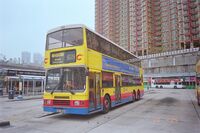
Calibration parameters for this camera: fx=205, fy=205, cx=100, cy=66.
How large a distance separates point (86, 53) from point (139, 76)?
12067 mm

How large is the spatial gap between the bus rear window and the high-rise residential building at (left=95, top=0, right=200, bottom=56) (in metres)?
70.2

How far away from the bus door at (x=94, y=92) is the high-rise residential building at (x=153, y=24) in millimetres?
69370

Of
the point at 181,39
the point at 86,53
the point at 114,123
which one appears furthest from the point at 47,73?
the point at 181,39

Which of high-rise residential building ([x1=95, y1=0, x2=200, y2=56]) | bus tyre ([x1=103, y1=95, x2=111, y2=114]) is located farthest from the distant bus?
bus tyre ([x1=103, y1=95, x2=111, y2=114])

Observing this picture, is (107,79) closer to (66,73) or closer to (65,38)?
(66,73)

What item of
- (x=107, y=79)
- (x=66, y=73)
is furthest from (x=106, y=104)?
(x=66, y=73)

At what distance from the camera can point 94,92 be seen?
10.2 metres

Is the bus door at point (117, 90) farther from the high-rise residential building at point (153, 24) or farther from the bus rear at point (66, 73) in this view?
the high-rise residential building at point (153, 24)

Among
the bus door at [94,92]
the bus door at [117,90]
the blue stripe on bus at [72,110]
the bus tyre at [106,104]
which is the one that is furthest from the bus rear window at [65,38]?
the bus door at [117,90]

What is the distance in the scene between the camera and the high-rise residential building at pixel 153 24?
74625 millimetres

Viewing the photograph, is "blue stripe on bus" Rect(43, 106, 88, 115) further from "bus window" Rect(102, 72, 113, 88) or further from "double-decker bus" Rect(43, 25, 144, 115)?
"bus window" Rect(102, 72, 113, 88)

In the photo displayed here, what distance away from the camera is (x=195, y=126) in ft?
27.0

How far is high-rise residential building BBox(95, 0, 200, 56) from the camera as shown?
74.6 m

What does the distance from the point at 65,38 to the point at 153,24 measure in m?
85.3
